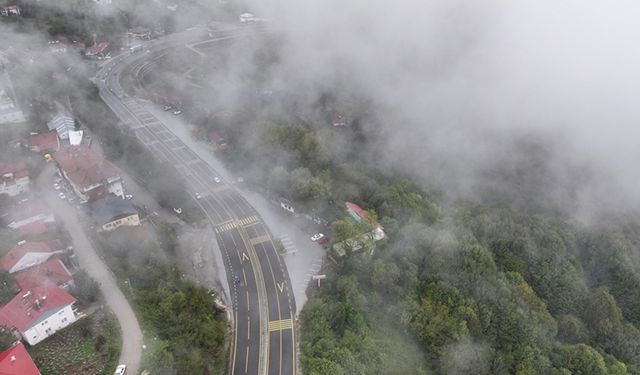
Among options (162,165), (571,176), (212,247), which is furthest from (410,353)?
(571,176)

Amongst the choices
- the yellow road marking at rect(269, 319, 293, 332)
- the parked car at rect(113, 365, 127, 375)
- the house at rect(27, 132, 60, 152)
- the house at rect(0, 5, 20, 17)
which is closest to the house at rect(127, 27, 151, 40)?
the house at rect(0, 5, 20, 17)

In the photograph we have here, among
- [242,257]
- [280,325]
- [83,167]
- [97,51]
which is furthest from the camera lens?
[97,51]

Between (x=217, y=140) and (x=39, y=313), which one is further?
(x=217, y=140)

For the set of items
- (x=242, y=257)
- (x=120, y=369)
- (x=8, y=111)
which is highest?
(x=8, y=111)

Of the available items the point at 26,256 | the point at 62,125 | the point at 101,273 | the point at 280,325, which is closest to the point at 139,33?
the point at 62,125

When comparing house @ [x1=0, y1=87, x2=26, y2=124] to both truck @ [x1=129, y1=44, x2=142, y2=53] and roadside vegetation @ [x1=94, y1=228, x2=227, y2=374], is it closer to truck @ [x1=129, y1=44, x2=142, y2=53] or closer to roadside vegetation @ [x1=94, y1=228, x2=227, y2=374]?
roadside vegetation @ [x1=94, y1=228, x2=227, y2=374]

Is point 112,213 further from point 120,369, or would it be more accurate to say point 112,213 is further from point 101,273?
point 120,369

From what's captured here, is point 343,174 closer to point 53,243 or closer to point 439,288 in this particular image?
point 439,288

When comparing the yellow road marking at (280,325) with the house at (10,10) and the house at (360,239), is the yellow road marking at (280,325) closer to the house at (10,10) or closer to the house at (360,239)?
the house at (360,239)

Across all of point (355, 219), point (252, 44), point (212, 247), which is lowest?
point (212, 247)
